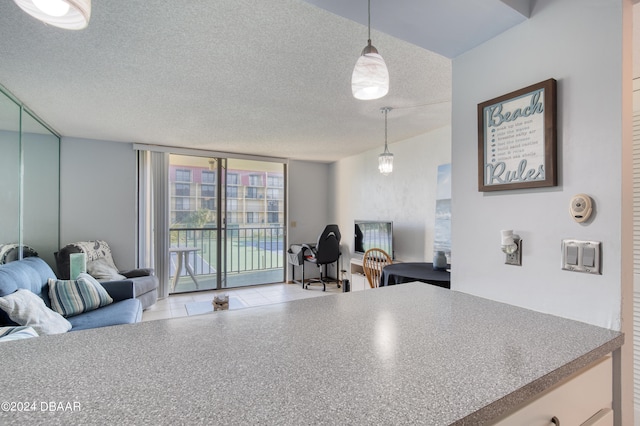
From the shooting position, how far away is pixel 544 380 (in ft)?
2.11

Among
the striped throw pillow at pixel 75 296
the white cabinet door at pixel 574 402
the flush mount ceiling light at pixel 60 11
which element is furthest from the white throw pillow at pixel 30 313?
the white cabinet door at pixel 574 402

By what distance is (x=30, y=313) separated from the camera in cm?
196

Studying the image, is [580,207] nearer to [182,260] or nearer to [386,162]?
[386,162]

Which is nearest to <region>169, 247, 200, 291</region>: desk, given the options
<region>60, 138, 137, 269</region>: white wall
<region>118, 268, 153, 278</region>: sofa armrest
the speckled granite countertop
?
<region>60, 138, 137, 269</region>: white wall

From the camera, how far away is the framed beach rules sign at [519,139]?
104cm

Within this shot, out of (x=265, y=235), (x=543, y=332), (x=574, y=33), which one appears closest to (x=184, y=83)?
(x=574, y=33)

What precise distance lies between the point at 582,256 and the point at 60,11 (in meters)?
1.56

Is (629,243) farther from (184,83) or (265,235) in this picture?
(265,235)

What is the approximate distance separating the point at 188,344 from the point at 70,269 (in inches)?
140

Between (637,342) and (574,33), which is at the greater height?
(574,33)

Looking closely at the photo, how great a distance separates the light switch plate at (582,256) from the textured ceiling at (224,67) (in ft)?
2.76

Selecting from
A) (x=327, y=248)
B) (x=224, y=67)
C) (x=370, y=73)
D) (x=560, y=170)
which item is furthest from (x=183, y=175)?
(x=560, y=170)

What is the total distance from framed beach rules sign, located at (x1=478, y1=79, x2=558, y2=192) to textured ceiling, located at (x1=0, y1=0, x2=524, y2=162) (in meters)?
0.31

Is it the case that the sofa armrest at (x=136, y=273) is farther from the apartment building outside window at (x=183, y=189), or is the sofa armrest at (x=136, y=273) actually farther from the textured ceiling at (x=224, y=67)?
the textured ceiling at (x=224, y=67)
